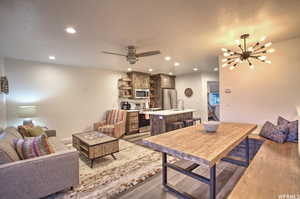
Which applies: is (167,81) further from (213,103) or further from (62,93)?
(62,93)

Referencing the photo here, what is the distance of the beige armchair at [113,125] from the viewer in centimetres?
465

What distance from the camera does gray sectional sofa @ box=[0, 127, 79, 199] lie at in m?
1.76

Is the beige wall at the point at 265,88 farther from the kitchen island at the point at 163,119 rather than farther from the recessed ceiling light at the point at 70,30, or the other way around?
the recessed ceiling light at the point at 70,30

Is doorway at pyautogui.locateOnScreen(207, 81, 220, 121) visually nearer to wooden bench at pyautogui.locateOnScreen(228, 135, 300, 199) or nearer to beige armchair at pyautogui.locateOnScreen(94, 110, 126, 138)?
beige armchair at pyautogui.locateOnScreen(94, 110, 126, 138)

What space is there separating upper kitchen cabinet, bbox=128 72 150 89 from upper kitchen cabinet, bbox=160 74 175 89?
0.78 m

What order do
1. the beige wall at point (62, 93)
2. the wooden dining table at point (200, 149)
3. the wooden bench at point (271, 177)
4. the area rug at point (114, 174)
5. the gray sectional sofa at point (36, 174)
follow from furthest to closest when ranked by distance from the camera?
1. the beige wall at point (62, 93)
2. the area rug at point (114, 174)
3. the gray sectional sofa at point (36, 174)
4. the wooden dining table at point (200, 149)
5. the wooden bench at point (271, 177)

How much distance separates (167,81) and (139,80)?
5.81ft

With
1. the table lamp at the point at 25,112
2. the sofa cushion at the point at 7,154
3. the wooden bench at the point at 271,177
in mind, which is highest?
the table lamp at the point at 25,112

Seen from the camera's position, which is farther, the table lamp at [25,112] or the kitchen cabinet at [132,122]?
the kitchen cabinet at [132,122]

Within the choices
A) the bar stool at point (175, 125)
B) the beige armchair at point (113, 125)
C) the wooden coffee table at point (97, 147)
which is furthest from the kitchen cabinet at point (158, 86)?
the wooden coffee table at point (97, 147)

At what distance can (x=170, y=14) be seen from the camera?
6.58 ft

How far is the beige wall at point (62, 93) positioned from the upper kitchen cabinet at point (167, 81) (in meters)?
2.41

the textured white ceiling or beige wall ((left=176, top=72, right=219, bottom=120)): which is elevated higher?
the textured white ceiling

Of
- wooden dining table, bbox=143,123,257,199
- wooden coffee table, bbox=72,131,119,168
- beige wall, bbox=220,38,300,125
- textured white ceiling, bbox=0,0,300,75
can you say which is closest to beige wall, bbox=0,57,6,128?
textured white ceiling, bbox=0,0,300,75
